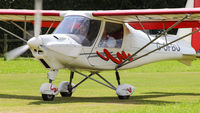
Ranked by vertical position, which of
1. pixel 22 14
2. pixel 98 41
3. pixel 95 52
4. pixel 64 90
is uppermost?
pixel 22 14

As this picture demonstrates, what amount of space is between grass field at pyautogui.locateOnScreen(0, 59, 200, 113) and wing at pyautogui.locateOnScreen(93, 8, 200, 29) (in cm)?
212

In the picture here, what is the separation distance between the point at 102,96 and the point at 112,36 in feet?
5.84

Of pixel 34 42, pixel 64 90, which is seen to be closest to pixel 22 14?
→ pixel 64 90

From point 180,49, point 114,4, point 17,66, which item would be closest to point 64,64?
point 180,49

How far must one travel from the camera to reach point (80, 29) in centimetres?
1172

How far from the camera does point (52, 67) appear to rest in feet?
36.7

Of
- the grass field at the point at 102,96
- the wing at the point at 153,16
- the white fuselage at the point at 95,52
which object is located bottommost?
the grass field at the point at 102,96

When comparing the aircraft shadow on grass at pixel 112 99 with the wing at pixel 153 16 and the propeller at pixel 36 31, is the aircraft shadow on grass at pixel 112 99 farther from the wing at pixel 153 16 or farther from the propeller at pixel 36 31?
the wing at pixel 153 16

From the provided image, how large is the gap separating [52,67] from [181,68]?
54.0 feet

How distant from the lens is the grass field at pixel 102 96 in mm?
9578

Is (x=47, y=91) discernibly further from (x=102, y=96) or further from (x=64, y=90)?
(x=102, y=96)

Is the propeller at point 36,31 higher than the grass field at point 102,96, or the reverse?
the propeller at point 36,31

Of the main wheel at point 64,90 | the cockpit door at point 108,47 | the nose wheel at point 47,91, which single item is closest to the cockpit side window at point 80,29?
the cockpit door at point 108,47

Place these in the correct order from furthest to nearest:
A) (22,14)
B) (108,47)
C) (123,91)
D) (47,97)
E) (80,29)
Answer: (22,14)
(108,47)
(123,91)
(80,29)
(47,97)
